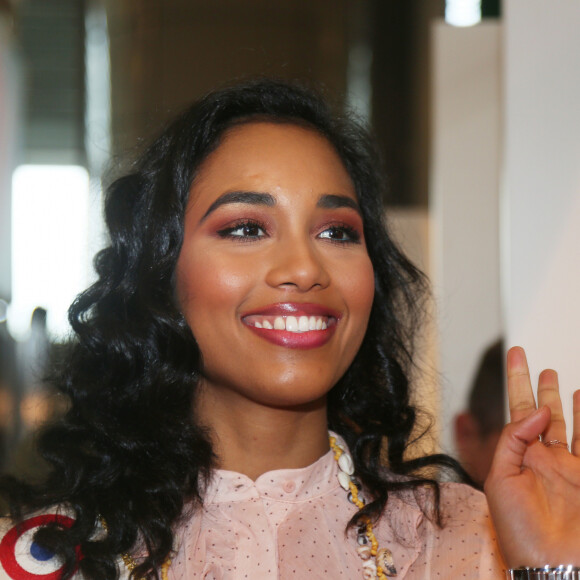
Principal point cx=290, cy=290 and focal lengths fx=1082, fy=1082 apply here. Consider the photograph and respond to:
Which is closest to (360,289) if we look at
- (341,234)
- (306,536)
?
(341,234)

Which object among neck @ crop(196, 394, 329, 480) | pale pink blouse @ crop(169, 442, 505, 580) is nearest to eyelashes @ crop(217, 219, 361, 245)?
neck @ crop(196, 394, 329, 480)

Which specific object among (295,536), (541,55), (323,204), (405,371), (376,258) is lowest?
(295,536)

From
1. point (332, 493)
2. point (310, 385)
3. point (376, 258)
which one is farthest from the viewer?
point (376, 258)

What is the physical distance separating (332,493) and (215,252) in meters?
0.50

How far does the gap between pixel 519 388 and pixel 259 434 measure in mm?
474

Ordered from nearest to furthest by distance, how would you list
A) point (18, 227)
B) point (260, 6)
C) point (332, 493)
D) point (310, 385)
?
point (310, 385)
point (332, 493)
point (18, 227)
point (260, 6)

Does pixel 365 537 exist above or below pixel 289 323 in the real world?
below

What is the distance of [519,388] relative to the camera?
5.84 ft

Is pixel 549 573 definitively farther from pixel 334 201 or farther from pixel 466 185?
pixel 466 185

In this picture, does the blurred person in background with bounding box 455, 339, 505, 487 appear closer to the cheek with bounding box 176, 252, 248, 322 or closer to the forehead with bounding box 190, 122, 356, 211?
the forehead with bounding box 190, 122, 356, 211

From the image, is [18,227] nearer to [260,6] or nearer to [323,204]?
[260,6]

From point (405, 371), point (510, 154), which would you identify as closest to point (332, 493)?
point (405, 371)

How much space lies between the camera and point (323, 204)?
1.97 meters

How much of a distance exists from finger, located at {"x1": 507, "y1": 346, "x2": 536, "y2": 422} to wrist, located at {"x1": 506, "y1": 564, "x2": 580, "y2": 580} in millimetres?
249
